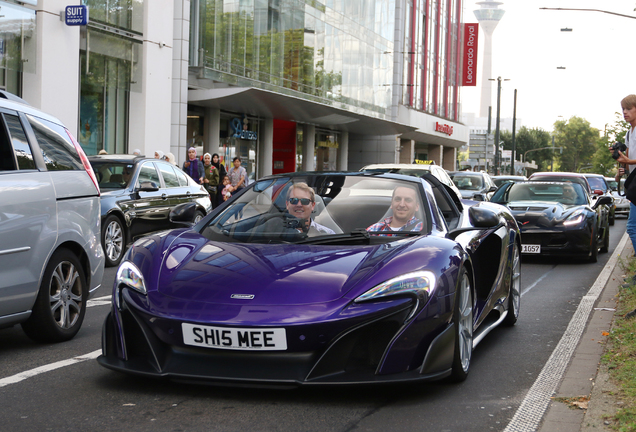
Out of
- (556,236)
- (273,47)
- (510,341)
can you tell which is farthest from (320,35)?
(510,341)

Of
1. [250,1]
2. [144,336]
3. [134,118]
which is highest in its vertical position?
[250,1]

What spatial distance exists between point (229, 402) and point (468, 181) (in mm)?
20498

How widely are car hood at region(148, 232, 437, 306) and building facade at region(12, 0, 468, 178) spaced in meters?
14.5

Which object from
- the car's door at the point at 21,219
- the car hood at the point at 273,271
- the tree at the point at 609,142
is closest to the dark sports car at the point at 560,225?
the car hood at the point at 273,271

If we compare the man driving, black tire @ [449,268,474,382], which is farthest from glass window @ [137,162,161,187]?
black tire @ [449,268,474,382]

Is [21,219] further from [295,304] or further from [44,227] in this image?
[295,304]

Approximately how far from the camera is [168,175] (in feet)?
42.1

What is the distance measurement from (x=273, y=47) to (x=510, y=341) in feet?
88.9

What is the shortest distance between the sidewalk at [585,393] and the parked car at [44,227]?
131 inches

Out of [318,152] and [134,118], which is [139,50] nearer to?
[134,118]

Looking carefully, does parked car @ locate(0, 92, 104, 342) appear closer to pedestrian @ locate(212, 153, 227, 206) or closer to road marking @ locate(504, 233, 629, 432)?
road marking @ locate(504, 233, 629, 432)

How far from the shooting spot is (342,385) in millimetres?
3936

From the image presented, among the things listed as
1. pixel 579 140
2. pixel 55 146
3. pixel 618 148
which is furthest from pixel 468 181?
pixel 579 140

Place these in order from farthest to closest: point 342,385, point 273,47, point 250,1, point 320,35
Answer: point 320,35 → point 273,47 → point 250,1 → point 342,385
